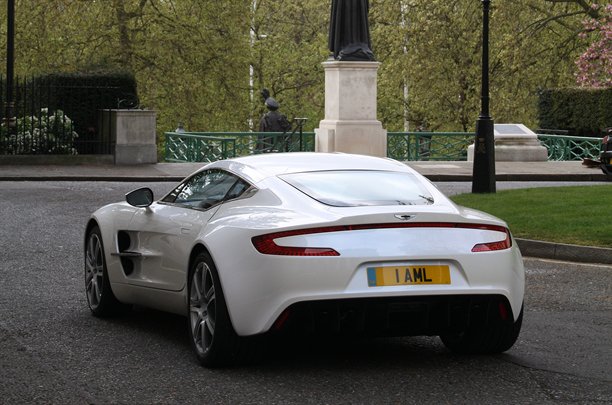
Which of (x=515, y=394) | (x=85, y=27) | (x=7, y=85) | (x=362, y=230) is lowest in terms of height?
(x=515, y=394)

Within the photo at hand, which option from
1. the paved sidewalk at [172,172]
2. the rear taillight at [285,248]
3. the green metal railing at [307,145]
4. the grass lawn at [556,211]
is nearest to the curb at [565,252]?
the grass lawn at [556,211]

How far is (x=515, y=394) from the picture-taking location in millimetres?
6723

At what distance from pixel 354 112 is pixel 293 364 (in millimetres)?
24572

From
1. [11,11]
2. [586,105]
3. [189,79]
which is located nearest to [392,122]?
[189,79]

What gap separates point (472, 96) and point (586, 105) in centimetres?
1227

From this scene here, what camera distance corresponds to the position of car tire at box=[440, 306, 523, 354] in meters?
7.68

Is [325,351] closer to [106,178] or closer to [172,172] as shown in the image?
[106,178]

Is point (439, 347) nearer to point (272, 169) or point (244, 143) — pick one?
point (272, 169)

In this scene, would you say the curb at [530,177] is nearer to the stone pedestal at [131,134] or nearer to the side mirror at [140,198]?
the stone pedestal at [131,134]

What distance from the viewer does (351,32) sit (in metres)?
32.2

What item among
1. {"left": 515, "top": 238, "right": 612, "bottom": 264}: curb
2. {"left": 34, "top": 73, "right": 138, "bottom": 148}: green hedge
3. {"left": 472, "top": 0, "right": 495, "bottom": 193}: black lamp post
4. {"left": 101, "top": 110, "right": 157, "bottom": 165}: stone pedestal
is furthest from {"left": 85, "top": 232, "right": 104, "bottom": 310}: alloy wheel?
{"left": 34, "top": 73, "right": 138, "bottom": 148}: green hedge

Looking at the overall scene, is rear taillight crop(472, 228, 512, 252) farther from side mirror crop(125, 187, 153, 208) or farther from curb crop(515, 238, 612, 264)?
curb crop(515, 238, 612, 264)

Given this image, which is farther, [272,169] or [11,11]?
[11,11]

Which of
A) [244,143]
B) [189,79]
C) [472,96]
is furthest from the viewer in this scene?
[472,96]
